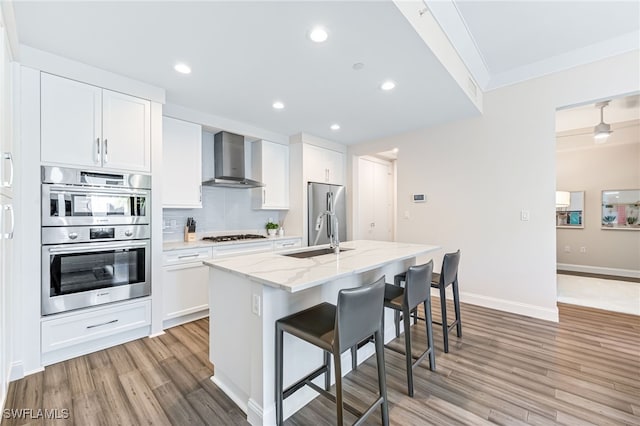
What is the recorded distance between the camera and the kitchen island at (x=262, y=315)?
1.58 metres

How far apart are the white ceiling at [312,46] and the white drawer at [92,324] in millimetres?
2132

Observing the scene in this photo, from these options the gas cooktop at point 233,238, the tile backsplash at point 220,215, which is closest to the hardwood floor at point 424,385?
the gas cooktop at point 233,238

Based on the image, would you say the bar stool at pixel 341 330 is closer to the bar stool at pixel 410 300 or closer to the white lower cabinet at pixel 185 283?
the bar stool at pixel 410 300

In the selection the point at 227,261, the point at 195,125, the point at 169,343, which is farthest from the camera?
the point at 195,125

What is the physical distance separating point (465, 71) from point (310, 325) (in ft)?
10.0

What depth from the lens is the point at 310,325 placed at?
1.57 metres

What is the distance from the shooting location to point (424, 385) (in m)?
1.97

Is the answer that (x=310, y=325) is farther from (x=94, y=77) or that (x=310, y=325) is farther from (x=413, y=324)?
(x=94, y=77)

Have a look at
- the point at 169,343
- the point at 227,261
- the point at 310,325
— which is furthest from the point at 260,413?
the point at 169,343

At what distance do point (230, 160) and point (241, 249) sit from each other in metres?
1.27

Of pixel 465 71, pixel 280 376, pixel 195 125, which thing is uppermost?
pixel 465 71

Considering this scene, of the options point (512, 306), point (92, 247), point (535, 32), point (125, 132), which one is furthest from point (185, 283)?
point (535, 32)

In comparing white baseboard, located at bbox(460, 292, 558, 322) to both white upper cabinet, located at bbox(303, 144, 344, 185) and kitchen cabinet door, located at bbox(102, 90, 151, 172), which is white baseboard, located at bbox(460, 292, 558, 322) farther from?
kitchen cabinet door, located at bbox(102, 90, 151, 172)

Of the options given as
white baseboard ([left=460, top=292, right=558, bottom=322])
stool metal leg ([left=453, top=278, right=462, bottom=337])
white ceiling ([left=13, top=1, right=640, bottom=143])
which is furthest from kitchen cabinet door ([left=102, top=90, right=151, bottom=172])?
white baseboard ([left=460, top=292, right=558, bottom=322])
